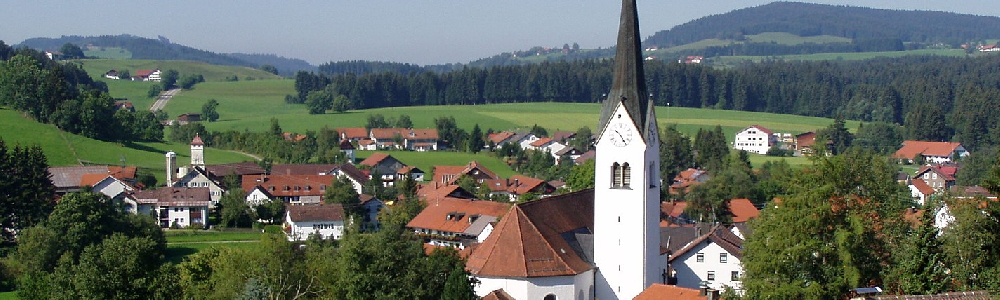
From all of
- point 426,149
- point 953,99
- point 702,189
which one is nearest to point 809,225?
point 702,189

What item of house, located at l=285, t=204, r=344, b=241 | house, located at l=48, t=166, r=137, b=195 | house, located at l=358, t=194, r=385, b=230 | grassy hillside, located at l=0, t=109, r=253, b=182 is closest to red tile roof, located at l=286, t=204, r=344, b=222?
house, located at l=285, t=204, r=344, b=241

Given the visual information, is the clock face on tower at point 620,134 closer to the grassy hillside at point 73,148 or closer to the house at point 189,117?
the grassy hillside at point 73,148

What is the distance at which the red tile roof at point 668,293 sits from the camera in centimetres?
3466

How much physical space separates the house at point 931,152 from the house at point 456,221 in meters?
68.3

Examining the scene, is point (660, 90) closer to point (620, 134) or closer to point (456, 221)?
point (456, 221)

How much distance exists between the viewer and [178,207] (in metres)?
75.2

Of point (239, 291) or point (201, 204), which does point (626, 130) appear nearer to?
point (239, 291)

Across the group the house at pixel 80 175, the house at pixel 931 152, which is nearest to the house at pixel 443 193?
the house at pixel 80 175

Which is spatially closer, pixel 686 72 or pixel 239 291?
pixel 239 291

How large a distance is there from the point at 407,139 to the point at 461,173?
36.8m

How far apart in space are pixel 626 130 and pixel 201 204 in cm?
4404

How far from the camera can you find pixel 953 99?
162750mm

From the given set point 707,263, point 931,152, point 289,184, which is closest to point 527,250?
point 707,263

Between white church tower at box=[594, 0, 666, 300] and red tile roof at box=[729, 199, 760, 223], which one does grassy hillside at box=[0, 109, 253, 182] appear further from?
white church tower at box=[594, 0, 666, 300]
